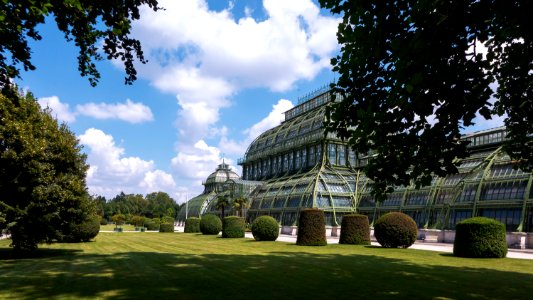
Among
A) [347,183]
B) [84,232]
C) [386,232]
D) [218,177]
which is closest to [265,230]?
[386,232]

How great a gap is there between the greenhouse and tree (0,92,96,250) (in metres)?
14.7

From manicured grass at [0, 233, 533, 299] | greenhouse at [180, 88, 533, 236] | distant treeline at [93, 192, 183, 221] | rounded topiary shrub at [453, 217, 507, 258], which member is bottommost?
distant treeline at [93, 192, 183, 221]

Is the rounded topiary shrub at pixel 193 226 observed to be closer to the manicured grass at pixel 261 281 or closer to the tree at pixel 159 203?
the manicured grass at pixel 261 281

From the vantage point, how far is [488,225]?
2222 cm

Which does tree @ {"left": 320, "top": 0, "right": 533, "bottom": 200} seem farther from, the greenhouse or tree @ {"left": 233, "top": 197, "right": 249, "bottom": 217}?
tree @ {"left": 233, "top": 197, "right": 249, "bottom": 217}

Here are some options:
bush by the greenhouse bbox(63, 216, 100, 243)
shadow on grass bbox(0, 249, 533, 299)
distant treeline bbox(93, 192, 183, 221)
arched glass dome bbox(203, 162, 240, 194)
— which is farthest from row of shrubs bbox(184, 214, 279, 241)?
distant treeline bbox(93, 192, 183, 221)

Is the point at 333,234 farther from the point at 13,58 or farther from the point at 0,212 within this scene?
the point at 13,58

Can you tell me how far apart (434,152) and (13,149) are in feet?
60.3

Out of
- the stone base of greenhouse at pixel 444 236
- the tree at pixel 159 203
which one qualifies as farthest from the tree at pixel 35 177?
the tree at pixel 159 203

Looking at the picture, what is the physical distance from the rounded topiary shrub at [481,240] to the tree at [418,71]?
13694 mm

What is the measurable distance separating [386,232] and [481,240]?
6843 mm

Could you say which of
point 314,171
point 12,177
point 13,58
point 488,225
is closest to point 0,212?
point 12,177

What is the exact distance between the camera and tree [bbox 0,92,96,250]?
19.1 meters

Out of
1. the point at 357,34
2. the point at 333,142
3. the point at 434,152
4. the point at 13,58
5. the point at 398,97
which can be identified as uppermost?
the point at 333,142
